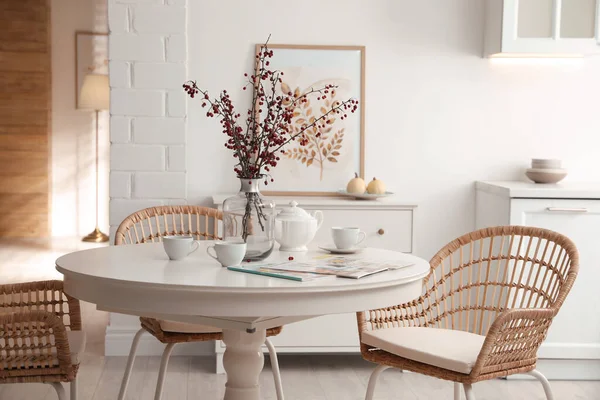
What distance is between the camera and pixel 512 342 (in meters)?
2.24

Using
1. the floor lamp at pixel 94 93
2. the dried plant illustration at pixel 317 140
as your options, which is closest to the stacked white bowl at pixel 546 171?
the dried plant illustration at pixel 317 140

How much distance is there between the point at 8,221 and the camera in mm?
7844

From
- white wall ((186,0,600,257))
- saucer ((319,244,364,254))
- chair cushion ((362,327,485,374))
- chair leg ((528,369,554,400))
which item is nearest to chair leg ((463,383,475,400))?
chair cushion ((362,327,485,374))

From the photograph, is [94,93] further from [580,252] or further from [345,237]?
[345,237]

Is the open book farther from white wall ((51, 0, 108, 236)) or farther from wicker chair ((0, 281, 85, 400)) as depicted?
white wall ((51, 0, 108, 236))

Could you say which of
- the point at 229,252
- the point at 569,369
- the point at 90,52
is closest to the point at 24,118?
the point at 90,52

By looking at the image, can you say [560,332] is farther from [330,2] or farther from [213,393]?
[330,2]

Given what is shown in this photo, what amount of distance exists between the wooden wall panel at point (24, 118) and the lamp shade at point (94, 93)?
0.67m

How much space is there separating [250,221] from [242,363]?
412 mm

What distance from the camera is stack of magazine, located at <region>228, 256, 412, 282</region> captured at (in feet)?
6.28

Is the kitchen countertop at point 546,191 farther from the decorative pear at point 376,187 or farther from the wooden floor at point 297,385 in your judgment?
the wooden floor at point 297,385

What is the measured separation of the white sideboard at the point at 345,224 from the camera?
3.58m

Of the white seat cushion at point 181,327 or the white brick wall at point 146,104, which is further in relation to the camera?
the white brick wall at point 146,104

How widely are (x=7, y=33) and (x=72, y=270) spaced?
255 inches
